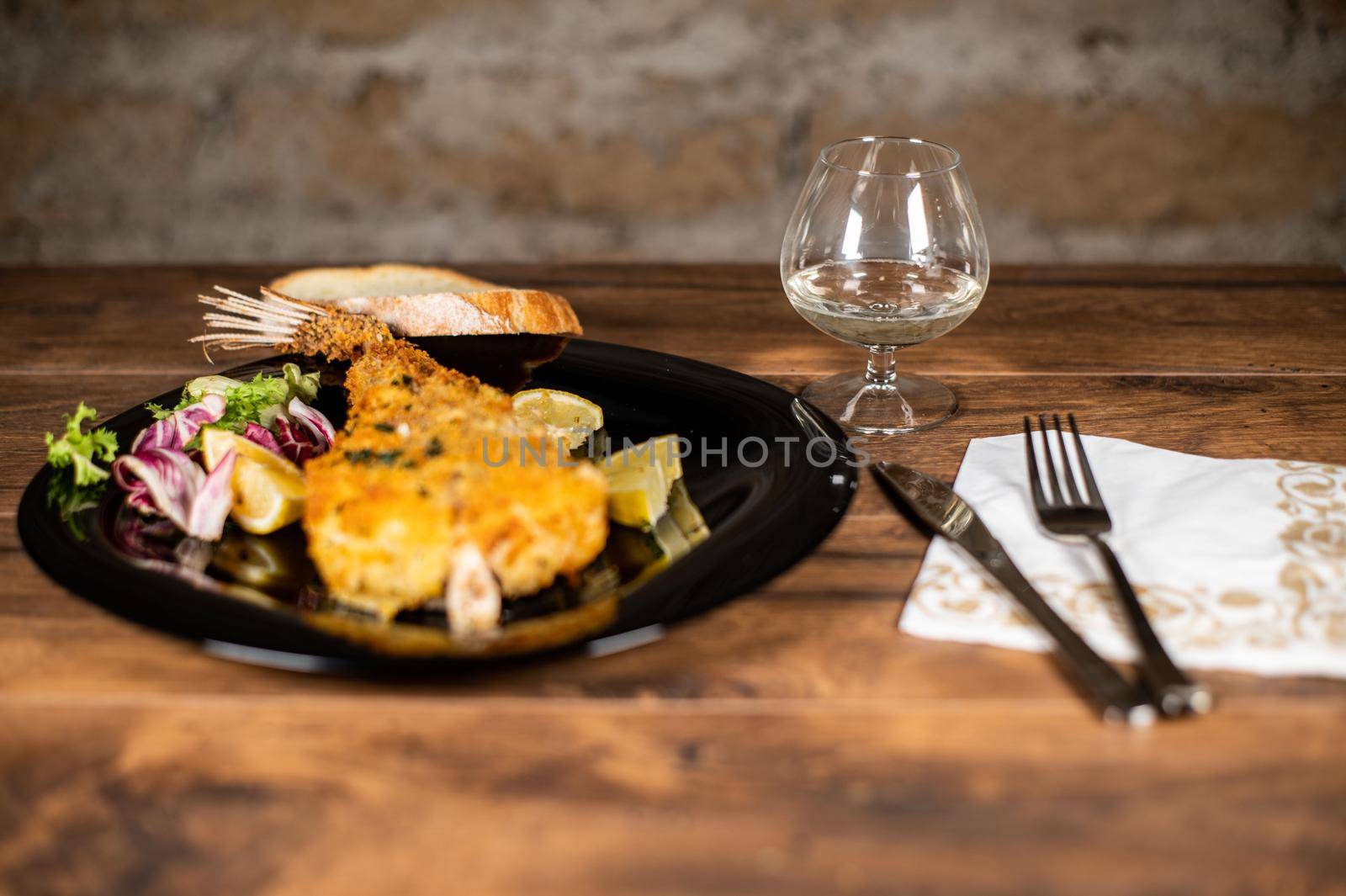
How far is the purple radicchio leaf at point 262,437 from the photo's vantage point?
1.22 meters

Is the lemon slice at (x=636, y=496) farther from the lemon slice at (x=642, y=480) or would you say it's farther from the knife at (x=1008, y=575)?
the knife at (x=1008, y=575)

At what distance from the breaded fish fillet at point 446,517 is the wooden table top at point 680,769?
0.09 m

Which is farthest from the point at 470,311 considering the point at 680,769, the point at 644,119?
the point at 644,119

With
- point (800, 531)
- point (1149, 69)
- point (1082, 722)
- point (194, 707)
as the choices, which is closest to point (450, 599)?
point (194, 707)

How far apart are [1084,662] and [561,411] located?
0.68 meters

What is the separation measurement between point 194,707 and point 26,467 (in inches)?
23.2

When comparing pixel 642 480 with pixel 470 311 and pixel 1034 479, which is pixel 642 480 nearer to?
pixel 1034 479

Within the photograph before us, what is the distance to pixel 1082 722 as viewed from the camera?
2.74ft

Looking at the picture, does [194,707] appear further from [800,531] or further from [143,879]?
[800,531]

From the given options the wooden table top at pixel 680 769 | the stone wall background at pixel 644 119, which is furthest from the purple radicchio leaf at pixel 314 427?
the stone wall background at pixel 644 119

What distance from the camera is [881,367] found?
1.45 m

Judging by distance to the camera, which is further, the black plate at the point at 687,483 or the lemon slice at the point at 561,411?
the lemon slice at the point at 561,411

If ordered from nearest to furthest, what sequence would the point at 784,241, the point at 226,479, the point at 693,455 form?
the point at 226,479, the point at 693,455, the point at 784,241

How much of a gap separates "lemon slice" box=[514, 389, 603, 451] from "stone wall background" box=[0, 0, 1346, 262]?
5.27 ft
